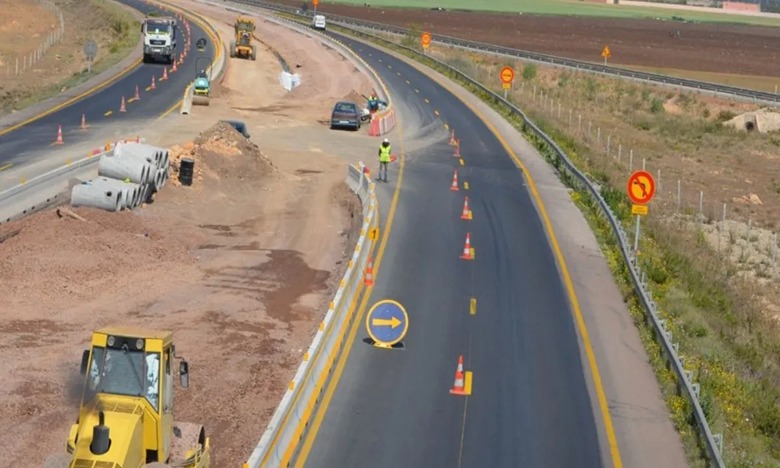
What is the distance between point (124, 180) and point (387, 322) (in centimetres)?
1735

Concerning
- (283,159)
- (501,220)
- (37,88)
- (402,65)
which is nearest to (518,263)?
(501,220)

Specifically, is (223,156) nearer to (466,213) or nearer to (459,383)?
(466,213)

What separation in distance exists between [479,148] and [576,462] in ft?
121

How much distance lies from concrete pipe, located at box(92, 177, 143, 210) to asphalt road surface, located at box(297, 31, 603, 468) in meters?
8.44

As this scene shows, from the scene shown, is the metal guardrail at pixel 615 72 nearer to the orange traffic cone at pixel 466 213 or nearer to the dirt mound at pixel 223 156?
the dirt mound at pixel 223 156

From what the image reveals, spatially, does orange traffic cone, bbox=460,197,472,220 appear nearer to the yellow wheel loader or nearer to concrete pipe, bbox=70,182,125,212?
concrete pipe, bbox=70,182,125,212

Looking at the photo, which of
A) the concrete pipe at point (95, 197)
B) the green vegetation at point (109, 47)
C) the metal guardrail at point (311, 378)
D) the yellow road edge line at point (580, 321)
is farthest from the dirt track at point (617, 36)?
the metal guardrail at point (311, 378)

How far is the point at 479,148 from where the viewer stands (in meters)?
56.9

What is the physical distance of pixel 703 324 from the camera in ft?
98.2

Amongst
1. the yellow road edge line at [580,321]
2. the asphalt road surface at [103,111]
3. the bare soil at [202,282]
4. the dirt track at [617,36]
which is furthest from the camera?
the dirt track at [617,36]

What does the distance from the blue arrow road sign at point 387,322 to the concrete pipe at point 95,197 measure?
1495 cm

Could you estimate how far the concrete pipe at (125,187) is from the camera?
1483 inches

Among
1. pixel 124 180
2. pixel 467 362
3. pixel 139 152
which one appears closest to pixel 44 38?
pixel 139 152

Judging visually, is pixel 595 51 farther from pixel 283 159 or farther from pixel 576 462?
pixel 576 462
